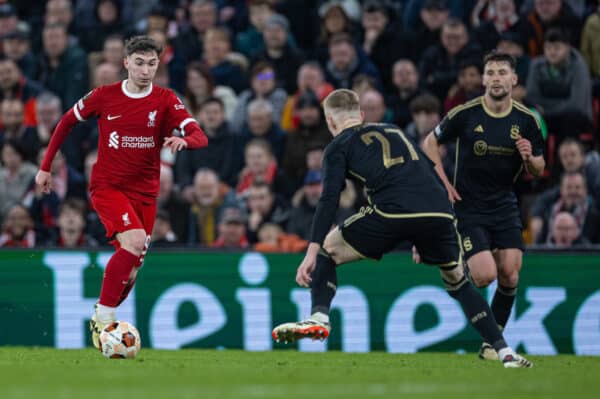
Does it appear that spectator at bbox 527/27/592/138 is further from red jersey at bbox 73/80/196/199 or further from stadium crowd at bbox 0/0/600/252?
red jersey at bbox 73/80/196/199

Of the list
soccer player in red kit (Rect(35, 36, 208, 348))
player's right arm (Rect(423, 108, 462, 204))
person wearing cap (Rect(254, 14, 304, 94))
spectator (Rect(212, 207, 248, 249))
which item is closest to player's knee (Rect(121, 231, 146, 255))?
soccer player in red kit (Rect(35, 36, 208, 348))

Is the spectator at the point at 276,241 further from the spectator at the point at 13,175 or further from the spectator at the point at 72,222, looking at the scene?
the spectator at the point at 13,175

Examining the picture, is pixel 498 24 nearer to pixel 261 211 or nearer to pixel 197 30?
pixel 261 211

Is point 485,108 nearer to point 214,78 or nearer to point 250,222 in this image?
point 250,222

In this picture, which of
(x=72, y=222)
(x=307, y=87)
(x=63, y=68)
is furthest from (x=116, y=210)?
(x=63, y=68)

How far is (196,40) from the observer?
1733cm

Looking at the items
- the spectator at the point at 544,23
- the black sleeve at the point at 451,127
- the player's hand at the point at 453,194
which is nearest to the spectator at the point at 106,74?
the spectator at the point at 544,23

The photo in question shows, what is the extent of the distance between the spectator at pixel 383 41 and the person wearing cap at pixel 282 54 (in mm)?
941

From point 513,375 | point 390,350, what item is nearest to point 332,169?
point 513,375

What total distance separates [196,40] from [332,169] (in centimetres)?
898

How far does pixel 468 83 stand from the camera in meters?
14.5

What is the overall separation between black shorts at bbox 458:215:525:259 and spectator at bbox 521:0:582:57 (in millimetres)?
5192

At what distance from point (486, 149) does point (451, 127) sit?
1.14 ft

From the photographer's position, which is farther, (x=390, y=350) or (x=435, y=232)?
(x=390, y=350)
